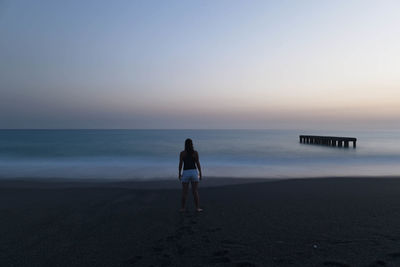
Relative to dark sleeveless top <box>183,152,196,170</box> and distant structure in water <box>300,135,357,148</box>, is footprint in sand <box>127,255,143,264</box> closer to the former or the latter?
dark sleeveless top <box>183,152,196,170</box>

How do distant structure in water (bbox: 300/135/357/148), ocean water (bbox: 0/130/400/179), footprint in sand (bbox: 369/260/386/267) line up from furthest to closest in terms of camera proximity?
1. distant structure in water (bbox: 300/135/357/148)
2. ocean water (bbox: 0/130/400/179)
3. footprint in sand (bbox: 369/260/386/267)

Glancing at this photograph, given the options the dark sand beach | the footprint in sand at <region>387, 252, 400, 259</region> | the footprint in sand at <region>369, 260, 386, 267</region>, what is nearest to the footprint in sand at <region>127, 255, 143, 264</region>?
the dark sand beach

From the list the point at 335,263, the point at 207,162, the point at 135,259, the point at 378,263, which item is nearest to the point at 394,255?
the point at 378,263

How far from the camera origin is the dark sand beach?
12.9 feet

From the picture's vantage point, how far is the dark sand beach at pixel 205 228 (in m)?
3.94

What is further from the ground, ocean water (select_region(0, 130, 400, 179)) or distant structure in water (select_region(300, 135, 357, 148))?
distant structure in water (select_region(300, 135, 357, 148))

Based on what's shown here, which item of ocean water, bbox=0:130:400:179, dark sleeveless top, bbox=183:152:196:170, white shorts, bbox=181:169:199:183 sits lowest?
ocean water, bbox=0:130:400:179

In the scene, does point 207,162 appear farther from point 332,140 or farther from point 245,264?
point 332,140

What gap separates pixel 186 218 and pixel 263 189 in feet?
13.4

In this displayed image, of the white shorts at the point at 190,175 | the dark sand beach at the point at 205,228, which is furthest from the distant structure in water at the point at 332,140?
the white shorts at the point at 190,175

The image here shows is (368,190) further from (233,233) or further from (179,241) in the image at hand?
(179,241)

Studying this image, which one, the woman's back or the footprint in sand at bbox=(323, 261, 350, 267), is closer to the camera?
the footprint in sand at bbox=(323, 261, 350, 267)

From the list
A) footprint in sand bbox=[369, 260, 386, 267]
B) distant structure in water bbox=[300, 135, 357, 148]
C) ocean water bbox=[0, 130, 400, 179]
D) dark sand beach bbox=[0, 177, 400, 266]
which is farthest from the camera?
distant structure in water bbox=[300, 135, 357, 148]

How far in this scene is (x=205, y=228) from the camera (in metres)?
5.19
